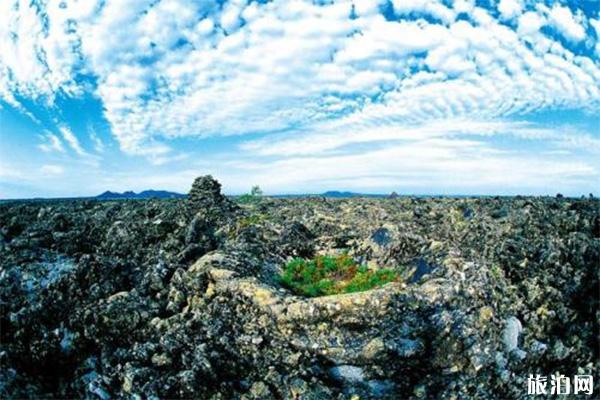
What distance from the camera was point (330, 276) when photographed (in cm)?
2850

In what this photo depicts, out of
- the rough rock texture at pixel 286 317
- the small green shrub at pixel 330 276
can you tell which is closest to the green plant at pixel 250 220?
the rough rock texture at pixel 286 317

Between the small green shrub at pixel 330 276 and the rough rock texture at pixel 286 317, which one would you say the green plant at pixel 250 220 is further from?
the small green shrub at pixel 330 276

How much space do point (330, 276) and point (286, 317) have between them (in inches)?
315

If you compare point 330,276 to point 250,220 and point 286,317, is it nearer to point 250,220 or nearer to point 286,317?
point 286,317

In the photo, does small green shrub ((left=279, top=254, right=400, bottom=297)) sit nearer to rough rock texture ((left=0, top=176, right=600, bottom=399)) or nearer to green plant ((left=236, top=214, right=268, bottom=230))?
rough rock texture ((left=0, top=176, right=600, bottom=399))

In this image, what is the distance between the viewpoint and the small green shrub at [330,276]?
25.7 m

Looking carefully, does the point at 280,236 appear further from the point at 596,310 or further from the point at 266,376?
the point at 596,310

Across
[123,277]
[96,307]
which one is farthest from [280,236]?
[96,307]

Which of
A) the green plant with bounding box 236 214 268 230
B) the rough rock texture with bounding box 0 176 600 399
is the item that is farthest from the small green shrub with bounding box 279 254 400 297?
the green plant with bounding box 236 214 268 230

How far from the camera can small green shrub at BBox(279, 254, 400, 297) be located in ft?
84.4

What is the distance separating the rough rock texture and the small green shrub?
40.1 inches

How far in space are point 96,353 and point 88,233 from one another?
1645 centimetres

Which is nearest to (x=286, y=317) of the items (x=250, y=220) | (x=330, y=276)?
(x=330, y=276)

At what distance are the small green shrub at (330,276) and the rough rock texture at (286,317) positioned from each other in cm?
102
